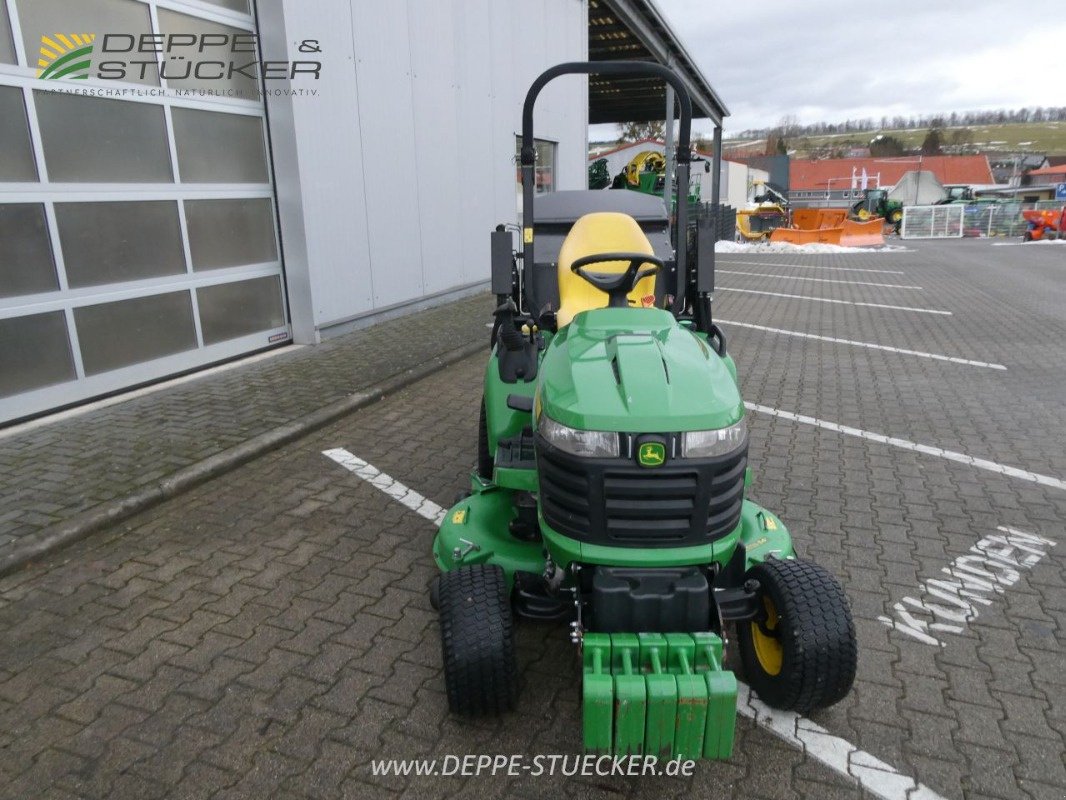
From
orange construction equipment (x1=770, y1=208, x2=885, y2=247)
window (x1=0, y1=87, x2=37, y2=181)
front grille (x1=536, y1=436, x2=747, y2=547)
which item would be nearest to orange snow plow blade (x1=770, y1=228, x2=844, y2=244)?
orange construction equipment (x1=770, y1=208, x2=885, y2=247)

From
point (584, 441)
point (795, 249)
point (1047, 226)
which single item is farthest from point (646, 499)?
point (1047, 226)

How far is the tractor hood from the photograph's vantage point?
235 cm

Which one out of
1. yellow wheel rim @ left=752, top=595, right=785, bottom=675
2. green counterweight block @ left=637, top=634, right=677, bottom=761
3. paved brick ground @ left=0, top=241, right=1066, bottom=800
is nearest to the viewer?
green counterweight block @ left=637, top=634, right=677, bottom=761

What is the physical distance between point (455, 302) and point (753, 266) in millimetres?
9877

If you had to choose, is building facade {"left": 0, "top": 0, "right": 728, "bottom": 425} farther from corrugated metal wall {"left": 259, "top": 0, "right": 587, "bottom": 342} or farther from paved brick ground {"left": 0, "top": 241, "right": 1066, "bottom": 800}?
paved brick ground {"left": 0, "top": 241, "right": 1066, "bottom": 800}

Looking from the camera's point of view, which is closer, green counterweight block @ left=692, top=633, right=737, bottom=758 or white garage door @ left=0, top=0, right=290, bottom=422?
green counterweight block @ left=692, top=633, right=737, bottom=758

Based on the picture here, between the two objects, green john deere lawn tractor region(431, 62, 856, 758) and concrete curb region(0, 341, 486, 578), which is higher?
green john deere lawn tractor region(431, 62, 856, 758)

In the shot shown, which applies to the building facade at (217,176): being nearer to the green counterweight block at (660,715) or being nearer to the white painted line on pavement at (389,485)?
the white painted line on pavement at (389,485)

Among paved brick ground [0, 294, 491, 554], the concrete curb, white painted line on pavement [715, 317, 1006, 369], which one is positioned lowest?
white painted line on pavement [715, 317, 1006, 369]

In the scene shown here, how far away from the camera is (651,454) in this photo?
233cm

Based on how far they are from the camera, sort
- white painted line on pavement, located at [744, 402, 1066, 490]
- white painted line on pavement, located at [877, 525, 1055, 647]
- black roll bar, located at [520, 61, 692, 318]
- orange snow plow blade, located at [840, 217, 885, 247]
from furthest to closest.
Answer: orange snow plow blade, located at [840, 217, 885, 247] < white painted line on pavement, located at [744, 402, 1066, 490] < black roll bar, located at [520, 61, 692, 318] < white painted line on pavement, located at [877, 525, 1055, 647]

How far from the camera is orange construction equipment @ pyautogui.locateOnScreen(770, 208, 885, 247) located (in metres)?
23.3

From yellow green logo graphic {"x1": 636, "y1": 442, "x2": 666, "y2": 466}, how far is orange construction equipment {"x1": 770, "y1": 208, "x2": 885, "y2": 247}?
2281cm

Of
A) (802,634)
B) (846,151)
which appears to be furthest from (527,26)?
(846,151)
